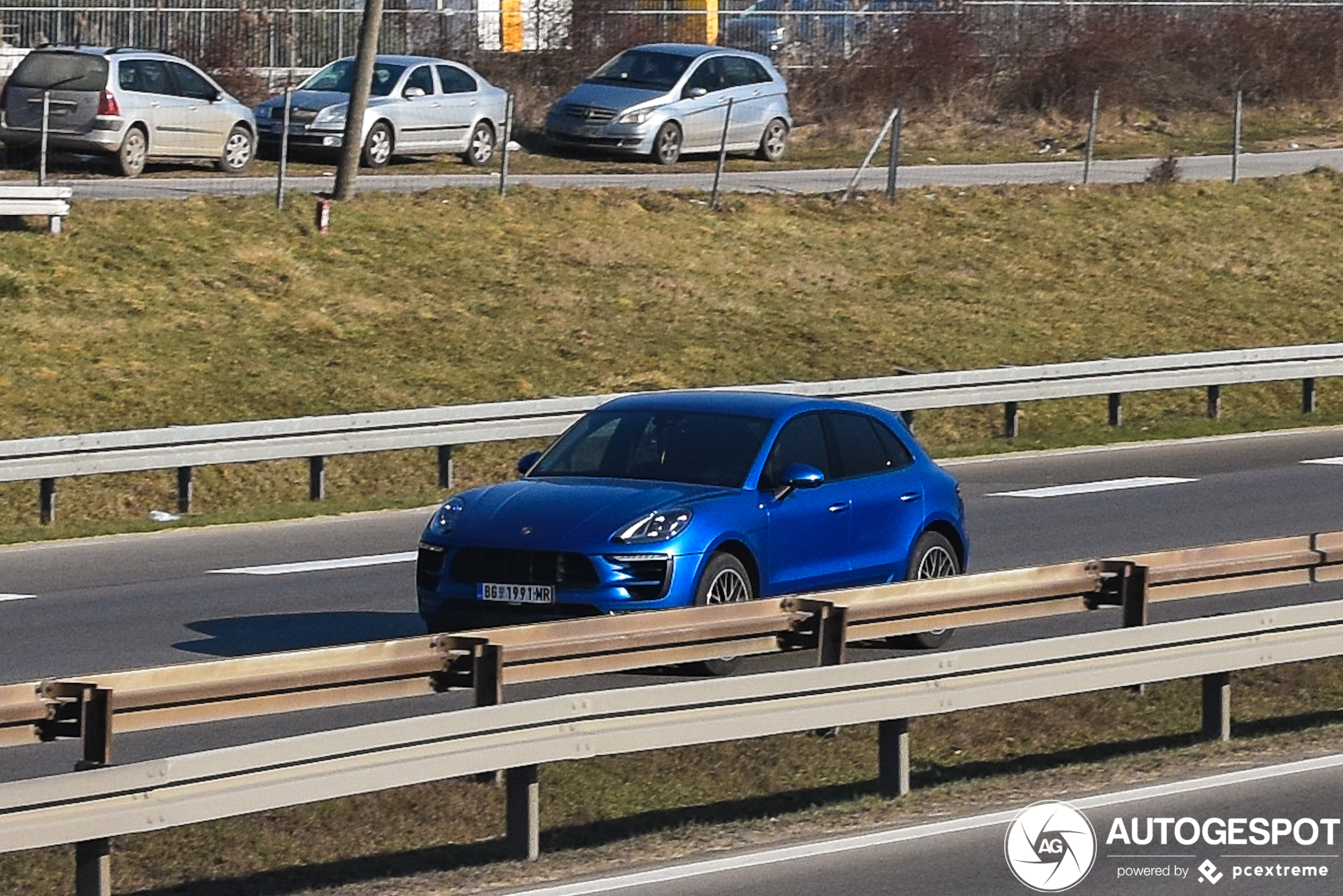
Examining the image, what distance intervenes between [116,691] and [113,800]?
819 millimetres

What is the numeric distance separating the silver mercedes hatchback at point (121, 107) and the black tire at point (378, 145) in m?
2.28

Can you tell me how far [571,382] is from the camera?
24625 mm

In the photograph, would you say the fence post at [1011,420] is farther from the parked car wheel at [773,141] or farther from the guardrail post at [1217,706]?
the parked car wheel at [773,141]

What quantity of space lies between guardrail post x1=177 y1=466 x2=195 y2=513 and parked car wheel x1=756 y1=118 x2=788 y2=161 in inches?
725

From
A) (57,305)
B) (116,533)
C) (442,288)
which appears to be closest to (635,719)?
(116,533)

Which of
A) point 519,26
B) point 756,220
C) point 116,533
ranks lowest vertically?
point 116,533

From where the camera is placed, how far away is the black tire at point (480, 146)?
33.0m

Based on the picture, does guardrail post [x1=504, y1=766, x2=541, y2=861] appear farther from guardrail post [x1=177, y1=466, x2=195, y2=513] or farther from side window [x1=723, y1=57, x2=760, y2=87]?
side window [x1=723, y1=57, x2=760, y2=87]

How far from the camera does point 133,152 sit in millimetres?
28406

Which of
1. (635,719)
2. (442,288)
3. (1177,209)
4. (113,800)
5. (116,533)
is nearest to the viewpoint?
(113,800)

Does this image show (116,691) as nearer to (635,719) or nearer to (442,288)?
(635,719)

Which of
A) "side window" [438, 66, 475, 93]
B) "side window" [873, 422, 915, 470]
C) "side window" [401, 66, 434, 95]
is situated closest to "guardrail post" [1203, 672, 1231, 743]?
"side window" [873, 422, 915, 470]

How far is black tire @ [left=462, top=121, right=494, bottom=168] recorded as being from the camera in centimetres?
3297

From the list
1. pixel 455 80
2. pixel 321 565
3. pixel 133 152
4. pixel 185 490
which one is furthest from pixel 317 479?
pixel 455 80
